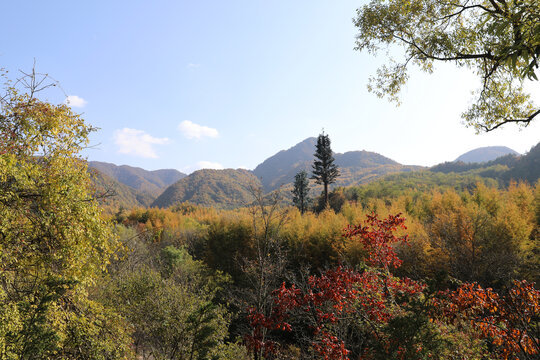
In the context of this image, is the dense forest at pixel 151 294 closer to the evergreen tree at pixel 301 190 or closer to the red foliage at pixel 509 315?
the red foliage at pixel 509 315

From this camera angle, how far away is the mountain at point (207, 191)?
96.9 metres

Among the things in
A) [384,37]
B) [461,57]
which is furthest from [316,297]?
[384,37]

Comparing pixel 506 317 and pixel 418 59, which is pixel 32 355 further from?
pixel 418 59

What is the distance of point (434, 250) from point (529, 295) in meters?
9.58

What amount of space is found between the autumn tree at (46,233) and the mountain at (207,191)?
86.2m

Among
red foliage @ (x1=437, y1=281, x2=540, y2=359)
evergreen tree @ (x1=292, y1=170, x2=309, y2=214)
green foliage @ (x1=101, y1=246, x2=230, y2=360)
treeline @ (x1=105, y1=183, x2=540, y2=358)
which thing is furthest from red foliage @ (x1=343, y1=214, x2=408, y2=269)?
evergreen tree @ (x1=292, y1=170, x2=309, y2=214)

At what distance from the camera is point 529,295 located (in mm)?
2824

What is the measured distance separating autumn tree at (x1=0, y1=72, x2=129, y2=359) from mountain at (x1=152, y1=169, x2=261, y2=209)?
283 ft

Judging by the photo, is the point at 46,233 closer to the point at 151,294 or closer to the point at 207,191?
the point at 151,294

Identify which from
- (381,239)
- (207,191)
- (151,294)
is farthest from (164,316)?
(207,191)

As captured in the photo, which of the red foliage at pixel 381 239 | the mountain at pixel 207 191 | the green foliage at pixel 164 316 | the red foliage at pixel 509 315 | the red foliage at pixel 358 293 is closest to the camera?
the red foliage at pixel 509 315

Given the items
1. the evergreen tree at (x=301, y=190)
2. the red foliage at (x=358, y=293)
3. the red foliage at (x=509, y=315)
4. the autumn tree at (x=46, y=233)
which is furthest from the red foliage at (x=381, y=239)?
the evergreen tree at (x=301, y=190)

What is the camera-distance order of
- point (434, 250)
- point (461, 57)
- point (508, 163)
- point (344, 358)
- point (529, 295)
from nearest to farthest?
point (529, 295) < point (344, 358) < point (461, 57) < point (434, 250) < point (508, 163)

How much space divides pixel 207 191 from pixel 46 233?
329 ft
